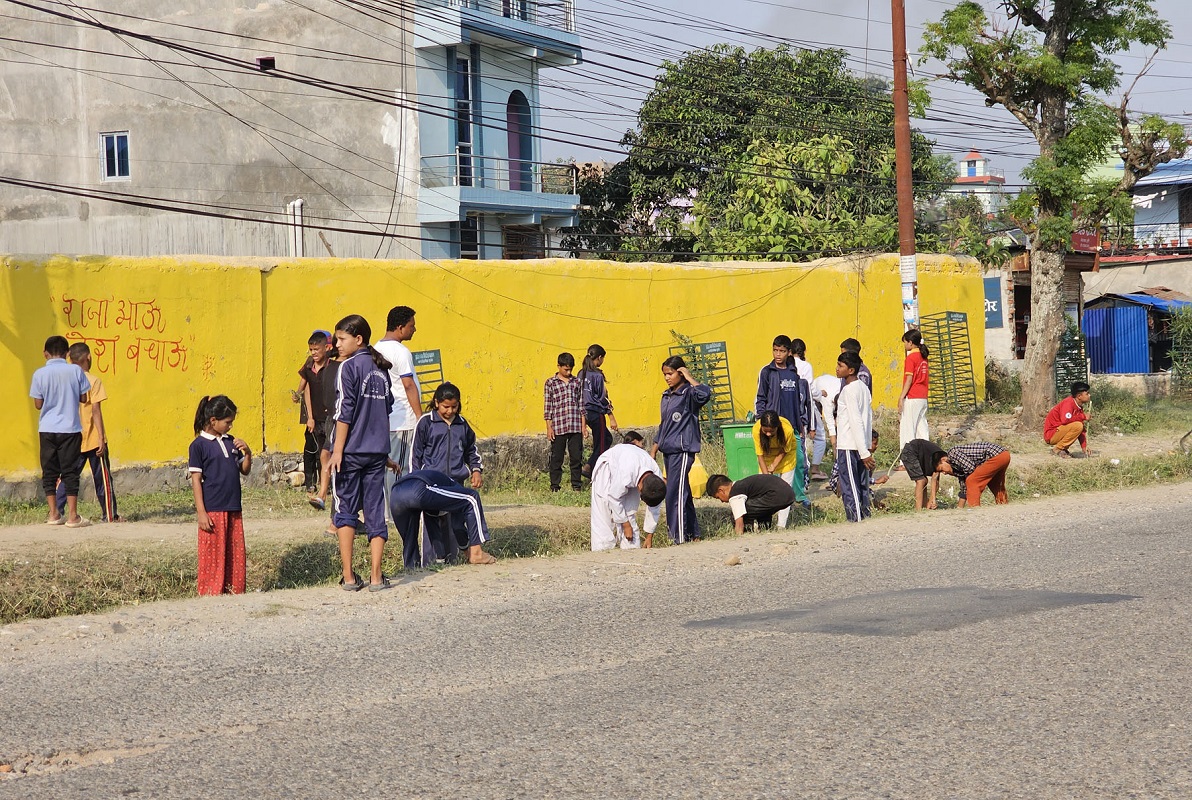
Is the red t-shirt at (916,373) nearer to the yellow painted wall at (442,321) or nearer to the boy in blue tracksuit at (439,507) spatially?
the yellow painted wall at (442,321)

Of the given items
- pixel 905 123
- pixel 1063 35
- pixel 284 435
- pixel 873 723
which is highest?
pixel 1063 35

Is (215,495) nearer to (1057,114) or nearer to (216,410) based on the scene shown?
(216,410)

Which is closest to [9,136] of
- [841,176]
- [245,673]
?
[841,176]

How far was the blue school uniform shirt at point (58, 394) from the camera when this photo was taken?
1088cm

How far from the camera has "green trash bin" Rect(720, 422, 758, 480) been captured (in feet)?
43.7

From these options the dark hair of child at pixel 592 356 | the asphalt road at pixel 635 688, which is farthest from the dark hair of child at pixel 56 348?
the dark hair of child at pixel 592 356

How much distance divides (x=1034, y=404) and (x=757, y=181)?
9701mm

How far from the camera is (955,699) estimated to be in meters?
5.28

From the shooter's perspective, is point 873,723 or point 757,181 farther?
point 757,181

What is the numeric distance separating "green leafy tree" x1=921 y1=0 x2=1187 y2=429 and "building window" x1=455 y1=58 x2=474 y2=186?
11750mm

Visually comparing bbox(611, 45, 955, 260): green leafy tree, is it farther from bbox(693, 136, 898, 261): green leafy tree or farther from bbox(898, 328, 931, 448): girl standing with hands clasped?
bbox(898, 328, 931, 448): girl standing with hands clasped

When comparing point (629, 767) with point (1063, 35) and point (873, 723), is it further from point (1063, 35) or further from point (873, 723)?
point (1063, 35)

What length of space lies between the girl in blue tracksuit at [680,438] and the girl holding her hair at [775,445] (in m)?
1.03

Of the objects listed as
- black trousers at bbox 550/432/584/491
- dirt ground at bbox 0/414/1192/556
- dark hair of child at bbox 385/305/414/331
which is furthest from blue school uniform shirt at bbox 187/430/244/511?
black trousers at bbox 550/432/584/491
